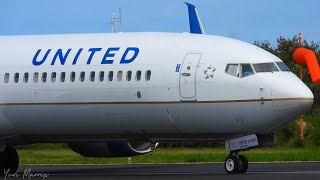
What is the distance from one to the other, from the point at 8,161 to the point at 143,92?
648cm

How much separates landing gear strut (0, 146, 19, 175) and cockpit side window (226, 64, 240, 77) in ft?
28.3

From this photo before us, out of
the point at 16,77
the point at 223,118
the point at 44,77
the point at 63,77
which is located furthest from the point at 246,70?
the point at 16,77

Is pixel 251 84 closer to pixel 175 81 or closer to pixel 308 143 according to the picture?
pixel 175 81

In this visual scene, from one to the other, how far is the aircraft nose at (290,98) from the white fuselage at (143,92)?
0.03 m

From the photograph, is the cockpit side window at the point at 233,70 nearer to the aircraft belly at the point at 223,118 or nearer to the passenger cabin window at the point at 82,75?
the aircraft belly at the point at 223,118

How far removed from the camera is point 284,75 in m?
29.3

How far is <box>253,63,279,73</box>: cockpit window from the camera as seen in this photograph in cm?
2938

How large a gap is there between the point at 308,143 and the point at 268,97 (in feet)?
99.7

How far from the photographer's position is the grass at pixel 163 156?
45.7 metres

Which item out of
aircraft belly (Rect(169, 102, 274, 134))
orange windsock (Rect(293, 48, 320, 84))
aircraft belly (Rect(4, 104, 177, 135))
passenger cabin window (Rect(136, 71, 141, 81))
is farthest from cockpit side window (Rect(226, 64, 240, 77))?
orange windsock (Rect(293, 48, 320, 84))

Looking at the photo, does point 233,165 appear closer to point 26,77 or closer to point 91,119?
point 91,119

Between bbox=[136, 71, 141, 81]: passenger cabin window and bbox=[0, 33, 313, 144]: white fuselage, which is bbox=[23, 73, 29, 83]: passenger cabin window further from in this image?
bbox=[136, 71, 141, 81]: passenger cabin window

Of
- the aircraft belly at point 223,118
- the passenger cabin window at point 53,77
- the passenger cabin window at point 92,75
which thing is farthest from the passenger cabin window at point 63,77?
the aircraft belly at point 223,118

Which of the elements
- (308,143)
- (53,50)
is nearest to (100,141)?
(53,50)
